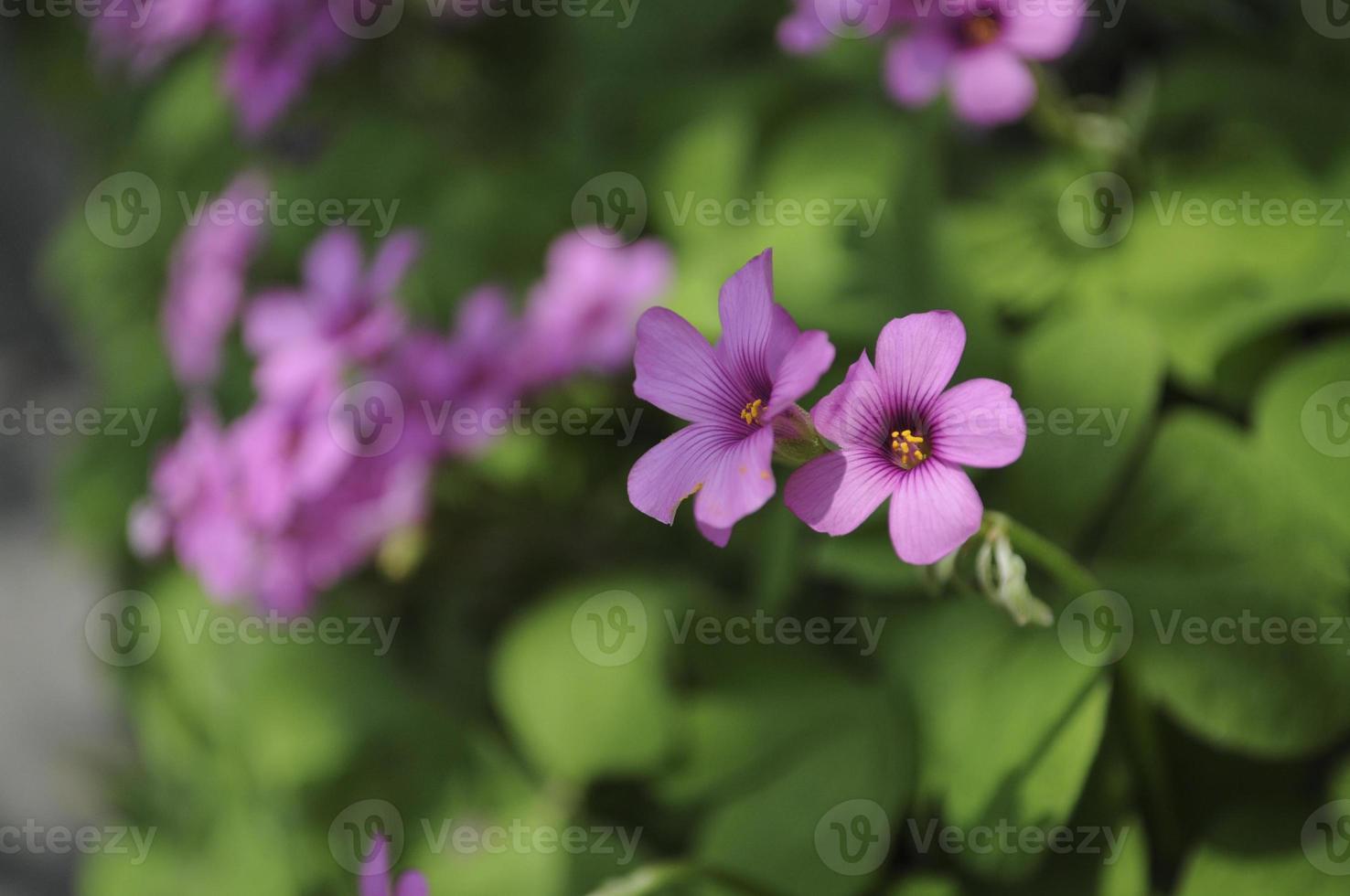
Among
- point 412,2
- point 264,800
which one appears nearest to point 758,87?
point 412,2

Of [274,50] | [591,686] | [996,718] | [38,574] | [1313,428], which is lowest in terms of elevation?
[38,574]

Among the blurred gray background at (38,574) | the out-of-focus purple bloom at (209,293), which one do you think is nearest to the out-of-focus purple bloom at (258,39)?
the out-of-focus purple bloom at (209,293)

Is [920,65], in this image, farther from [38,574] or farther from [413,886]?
[38,574]

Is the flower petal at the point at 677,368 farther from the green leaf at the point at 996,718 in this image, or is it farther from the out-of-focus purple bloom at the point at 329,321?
the out-of-focus purple bloom at the point at 329,321

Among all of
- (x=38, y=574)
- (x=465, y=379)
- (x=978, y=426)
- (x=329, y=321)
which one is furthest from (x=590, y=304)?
(x=38, y=574)

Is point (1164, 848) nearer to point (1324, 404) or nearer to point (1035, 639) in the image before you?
point (1035, 639)

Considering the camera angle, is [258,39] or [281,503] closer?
[281,503]

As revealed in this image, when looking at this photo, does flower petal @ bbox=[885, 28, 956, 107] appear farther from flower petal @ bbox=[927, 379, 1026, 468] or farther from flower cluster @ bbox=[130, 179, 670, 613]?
flower petal @ bbox=[927, 379, 1026, 468]
